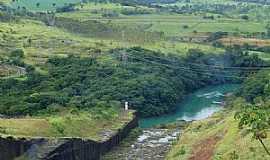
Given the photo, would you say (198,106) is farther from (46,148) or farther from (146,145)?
(46,148)

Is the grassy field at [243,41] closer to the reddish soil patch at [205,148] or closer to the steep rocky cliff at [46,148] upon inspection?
the reddish soil patch at [205,148]

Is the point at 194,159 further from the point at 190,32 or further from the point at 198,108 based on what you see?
the point at 190,32

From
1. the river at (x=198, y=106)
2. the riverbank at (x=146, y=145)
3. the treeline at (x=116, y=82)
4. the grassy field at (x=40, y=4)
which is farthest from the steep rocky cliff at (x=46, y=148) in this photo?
the grassy field at (x=40, y=4)

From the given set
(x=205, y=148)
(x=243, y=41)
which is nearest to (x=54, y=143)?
(x=205, y=148)

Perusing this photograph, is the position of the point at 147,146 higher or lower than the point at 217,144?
lower

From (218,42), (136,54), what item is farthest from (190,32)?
(136,54)
